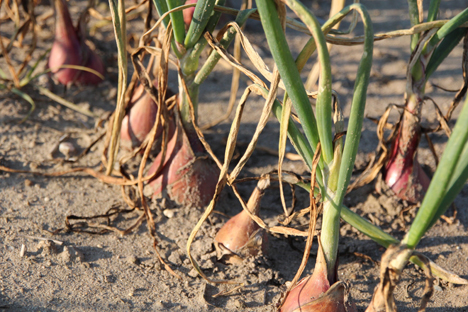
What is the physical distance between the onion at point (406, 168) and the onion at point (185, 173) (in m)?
0.53

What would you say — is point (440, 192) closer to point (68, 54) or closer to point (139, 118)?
point (139, 118)

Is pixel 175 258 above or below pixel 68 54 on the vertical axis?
below

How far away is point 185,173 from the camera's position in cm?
125

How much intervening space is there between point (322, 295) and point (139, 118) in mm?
822

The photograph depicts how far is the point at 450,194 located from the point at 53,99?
143 centimetres

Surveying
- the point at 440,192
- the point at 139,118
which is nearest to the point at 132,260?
the point at 139,118

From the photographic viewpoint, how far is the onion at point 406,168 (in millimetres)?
1271

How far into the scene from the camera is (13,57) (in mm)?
1826

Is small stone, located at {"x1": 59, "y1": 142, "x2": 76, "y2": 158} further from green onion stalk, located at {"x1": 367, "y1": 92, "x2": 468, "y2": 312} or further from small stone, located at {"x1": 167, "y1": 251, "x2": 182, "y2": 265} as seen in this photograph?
green onion stalk, located at {"x1": 367, "y1": 92, "x2": 468, "y2": 312}

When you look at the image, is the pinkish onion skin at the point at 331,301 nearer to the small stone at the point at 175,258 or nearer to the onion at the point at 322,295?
the onion at the point at 322,295

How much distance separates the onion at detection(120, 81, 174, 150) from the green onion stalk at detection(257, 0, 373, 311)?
61cm

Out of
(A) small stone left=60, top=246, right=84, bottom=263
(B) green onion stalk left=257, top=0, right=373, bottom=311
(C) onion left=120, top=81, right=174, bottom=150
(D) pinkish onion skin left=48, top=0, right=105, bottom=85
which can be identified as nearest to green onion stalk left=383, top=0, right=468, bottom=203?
(B) green onion stalk left=257, top=0, right=373, bottom=311

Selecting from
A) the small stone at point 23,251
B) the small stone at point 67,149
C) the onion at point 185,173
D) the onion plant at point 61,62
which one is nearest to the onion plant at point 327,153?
the onion at point 185,173

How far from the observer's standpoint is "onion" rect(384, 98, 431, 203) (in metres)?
1.27
